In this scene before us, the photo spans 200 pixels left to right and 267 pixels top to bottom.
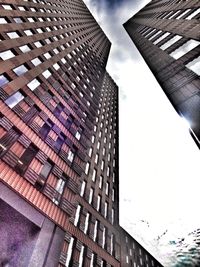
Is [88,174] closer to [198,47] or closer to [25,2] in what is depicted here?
[198,47]

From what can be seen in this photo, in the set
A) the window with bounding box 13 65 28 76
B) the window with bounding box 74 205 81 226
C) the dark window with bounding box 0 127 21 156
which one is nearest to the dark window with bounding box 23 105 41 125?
the dark window with bounding box 0 127 21 156

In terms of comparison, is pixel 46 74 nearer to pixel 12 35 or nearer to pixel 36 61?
pixel 36 61

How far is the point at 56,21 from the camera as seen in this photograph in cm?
4181

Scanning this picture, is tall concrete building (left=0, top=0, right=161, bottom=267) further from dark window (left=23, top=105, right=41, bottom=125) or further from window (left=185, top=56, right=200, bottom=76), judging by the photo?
window (left=185, top=56, right=200, bottom=76)

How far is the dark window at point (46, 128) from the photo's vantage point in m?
21.3

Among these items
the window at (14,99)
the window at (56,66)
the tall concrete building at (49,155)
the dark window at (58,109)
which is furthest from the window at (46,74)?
the window at (14,99)

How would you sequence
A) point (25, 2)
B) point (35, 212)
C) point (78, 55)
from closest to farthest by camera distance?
point (35, 212) → point (25, 2) → point (78, 55)

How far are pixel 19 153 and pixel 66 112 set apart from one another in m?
10.9

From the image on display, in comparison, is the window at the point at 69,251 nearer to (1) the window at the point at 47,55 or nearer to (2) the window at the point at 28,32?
(1) the window at the point at 47,55

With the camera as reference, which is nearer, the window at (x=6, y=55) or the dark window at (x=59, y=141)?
the window at (x=6, y=55)

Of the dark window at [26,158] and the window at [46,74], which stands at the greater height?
the window at [46,74]

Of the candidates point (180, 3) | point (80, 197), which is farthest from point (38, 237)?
point (180, 3)

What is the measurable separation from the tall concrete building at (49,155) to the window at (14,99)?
85 millimetres

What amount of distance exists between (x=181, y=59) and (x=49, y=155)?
1385 cm
